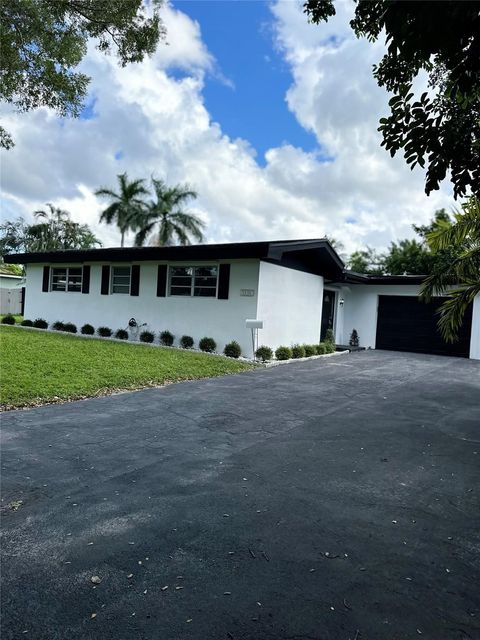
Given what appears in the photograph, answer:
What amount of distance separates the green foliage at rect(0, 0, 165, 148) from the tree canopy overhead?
6.34 metres

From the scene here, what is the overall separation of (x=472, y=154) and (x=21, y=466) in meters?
4.01

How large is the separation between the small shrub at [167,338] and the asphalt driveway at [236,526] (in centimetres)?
722

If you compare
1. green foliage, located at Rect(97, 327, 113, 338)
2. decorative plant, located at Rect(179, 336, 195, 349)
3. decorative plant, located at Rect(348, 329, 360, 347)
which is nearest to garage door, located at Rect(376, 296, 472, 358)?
decorative plant, located at Rect(348, 329, 360, 347)

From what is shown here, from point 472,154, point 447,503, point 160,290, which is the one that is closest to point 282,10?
point 472,154

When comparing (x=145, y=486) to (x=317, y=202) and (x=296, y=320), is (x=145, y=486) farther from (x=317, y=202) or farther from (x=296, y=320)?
(x=317, y=202)

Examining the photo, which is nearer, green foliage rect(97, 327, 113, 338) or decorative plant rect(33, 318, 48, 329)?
green foliage rect(97, 327, 113, 338)

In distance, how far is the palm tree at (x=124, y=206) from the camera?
2738 cm

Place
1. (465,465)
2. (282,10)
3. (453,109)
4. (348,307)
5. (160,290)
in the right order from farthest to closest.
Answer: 1. (348,307)
2. (160,290)
3. (282,10)
4. (465,465)
5. (453,109)

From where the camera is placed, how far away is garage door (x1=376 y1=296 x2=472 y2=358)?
15.4m

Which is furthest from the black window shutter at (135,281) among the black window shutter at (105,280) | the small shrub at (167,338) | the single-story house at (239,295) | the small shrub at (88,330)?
the small shrub at (88,330)

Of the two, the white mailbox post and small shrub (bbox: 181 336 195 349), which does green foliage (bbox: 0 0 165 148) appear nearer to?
the white mailbox post

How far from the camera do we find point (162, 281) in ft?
43.7

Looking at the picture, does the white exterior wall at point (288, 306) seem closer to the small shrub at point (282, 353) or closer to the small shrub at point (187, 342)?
the small shrub at point (282, 353)

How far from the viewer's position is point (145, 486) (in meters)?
3.34
